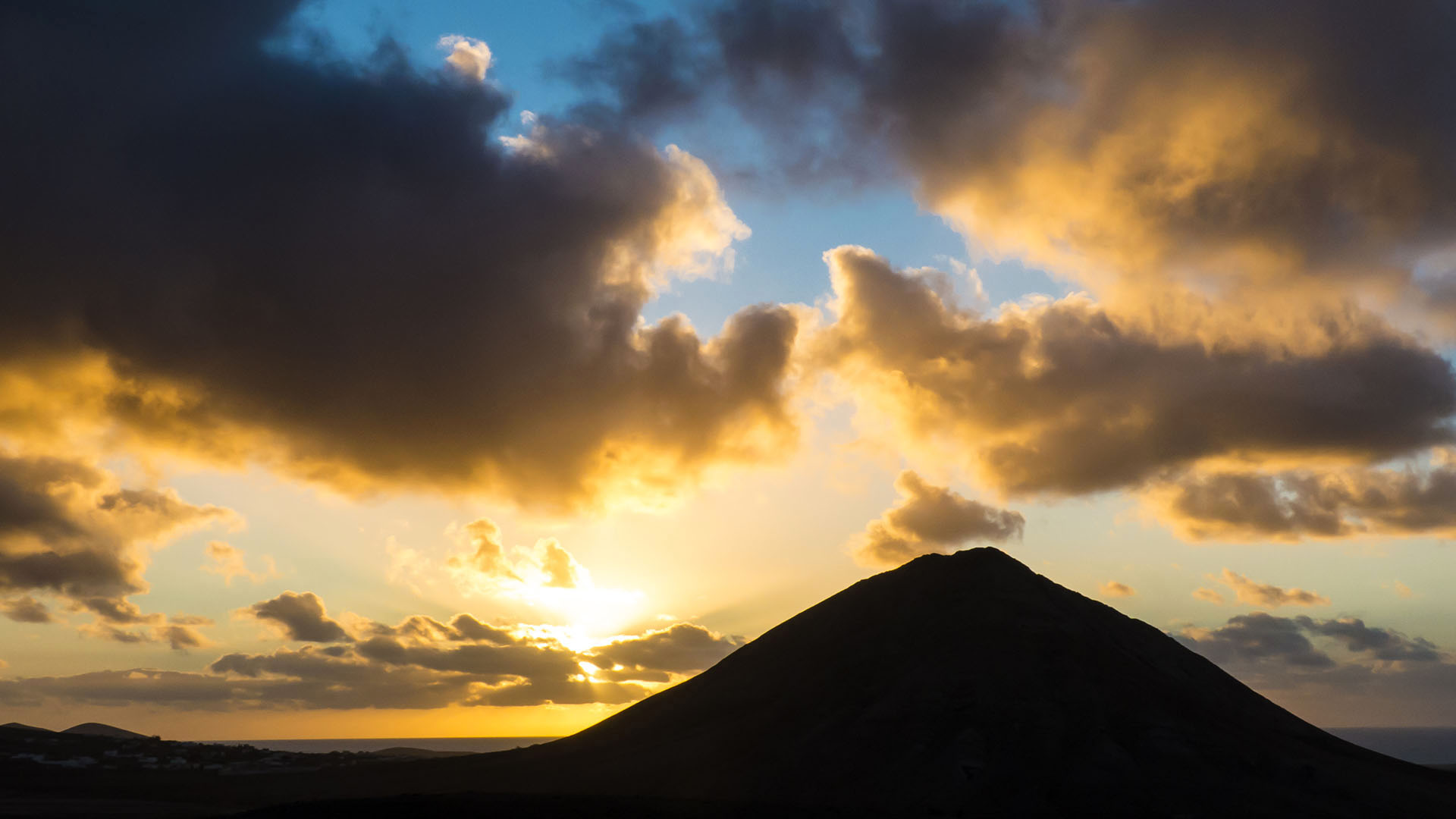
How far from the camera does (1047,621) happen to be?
60844 millimetres

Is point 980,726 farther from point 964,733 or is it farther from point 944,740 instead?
point 944,740

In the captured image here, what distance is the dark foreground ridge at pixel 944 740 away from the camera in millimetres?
44844

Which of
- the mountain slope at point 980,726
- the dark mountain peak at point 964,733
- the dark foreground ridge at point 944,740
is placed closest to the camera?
the dark foreground ridge at point 944,740

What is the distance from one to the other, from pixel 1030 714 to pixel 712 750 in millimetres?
18784

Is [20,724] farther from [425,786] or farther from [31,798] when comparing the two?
[425,786]

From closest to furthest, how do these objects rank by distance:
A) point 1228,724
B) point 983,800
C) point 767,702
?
point 983,800 < point 1228,724 < point 767,702

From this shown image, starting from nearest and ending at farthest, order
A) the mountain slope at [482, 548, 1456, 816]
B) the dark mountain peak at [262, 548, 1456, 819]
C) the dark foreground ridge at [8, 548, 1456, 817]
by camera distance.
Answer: the dark foreground ridge at [8, 548, 1456, 817] < the dark mountain peak at [262, 548, 1456, 819] < the mountain slope at [482, 548, 1456, 816]

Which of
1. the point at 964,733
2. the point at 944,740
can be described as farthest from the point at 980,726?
the point at 944,740

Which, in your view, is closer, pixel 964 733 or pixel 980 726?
pixel 964 733

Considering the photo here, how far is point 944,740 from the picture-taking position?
4916 cm

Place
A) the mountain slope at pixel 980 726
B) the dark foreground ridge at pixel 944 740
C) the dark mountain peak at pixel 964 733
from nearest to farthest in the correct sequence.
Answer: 1. the dark foreground ridge at pixel 944 740
2. the dark mountain peak at pixel 964 733
3. the mountain slope at pixel 980 726

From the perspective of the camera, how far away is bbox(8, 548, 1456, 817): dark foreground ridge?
4484 centimetres

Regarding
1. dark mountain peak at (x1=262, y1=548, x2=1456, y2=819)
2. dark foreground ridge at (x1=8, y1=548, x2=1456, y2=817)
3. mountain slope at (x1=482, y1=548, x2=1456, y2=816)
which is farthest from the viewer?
mountain slope at (x1=482, y1=548, x2=1456, y2=816)

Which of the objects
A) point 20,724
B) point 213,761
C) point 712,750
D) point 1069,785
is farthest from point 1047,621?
point 20,724
